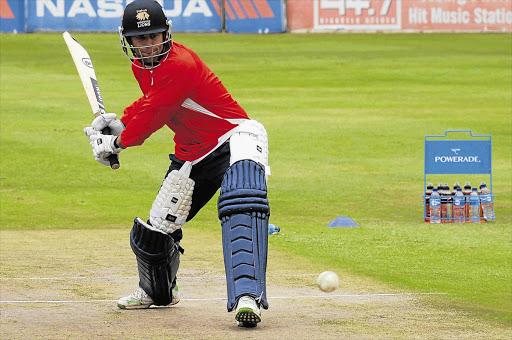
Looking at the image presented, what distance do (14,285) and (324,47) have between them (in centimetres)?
2337

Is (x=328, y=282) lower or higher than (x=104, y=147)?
lower

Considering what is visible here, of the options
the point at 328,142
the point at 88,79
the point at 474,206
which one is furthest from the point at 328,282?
the point at 328,142

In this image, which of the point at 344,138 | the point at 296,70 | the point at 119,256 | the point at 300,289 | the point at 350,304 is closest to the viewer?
the point at 350,304

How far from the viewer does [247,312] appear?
5645mm

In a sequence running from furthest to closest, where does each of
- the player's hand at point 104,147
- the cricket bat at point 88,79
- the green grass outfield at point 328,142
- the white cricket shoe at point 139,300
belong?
the green grass outfield at point 328,142, the cricket bat at point 88,79, the white cricket shoe at point 139,300, the player's hand at point 104,147

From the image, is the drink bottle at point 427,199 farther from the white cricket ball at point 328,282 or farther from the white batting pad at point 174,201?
the white cricket ball at point 328,282

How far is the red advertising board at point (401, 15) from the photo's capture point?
3053 cm

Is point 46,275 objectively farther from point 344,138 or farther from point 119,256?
point 344,138

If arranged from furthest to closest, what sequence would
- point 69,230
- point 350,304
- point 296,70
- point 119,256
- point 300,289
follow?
1. point 296,70
2. point 69,230
3. point 119,256
4. point 300,289
5. point 350,304

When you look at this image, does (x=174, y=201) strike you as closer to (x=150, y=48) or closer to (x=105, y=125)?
(x=105, y=125)

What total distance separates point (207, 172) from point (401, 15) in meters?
25.5

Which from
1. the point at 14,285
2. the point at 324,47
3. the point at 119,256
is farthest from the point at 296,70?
the point at 14,285

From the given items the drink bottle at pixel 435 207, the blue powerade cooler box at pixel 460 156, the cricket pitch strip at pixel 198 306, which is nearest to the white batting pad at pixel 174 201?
the cricket pitch strip at pixel 198 306

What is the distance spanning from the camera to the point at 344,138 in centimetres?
1772
